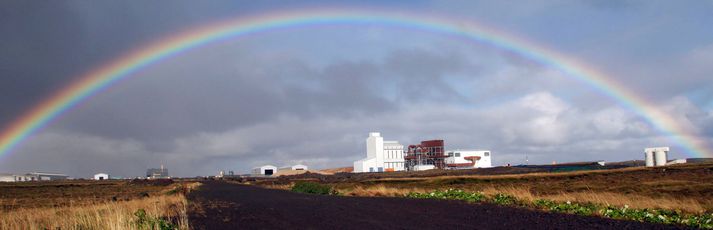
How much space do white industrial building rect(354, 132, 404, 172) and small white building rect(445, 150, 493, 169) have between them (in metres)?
13.9

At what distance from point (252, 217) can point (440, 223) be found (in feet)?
21.9

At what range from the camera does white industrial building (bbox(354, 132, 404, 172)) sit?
13750 cm

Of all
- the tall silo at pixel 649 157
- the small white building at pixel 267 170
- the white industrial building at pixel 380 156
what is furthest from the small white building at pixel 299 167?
the tall silo at pixel 649 157

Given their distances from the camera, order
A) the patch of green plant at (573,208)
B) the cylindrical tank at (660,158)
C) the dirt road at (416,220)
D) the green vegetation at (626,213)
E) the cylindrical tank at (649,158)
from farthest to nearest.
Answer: the cylindrical tank at (649,158) → the cylindrical tank at (660,158) → the patch of green plant at (573,208) → the green vegetation at (626,213) → the dirt road at (416,220)

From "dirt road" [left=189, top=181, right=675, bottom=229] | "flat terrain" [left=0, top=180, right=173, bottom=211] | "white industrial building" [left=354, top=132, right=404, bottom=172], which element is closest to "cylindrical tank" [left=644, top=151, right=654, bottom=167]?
"white industrial building" [left=354, top=132, right=404, bottom=172]

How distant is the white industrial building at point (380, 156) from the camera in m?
138

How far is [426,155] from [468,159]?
10473 mm

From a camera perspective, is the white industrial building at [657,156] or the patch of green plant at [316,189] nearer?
the patch of green plant at [316,189]

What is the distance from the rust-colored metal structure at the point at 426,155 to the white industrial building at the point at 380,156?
Answer: 294 centimetres

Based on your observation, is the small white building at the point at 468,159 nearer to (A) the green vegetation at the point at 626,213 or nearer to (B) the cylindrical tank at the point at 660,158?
(B) the cylindrical tank at the point at 660,158

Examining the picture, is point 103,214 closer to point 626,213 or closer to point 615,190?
point 626,213

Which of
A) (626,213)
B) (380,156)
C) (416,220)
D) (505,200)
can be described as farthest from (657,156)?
(416,220)

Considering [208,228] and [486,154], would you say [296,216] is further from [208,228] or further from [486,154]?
[486,154]

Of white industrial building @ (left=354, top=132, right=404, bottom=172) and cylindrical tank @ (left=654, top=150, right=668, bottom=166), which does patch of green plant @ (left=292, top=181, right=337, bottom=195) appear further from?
white industrial building @ (left=354, top=132, right=404, bottom=172)
